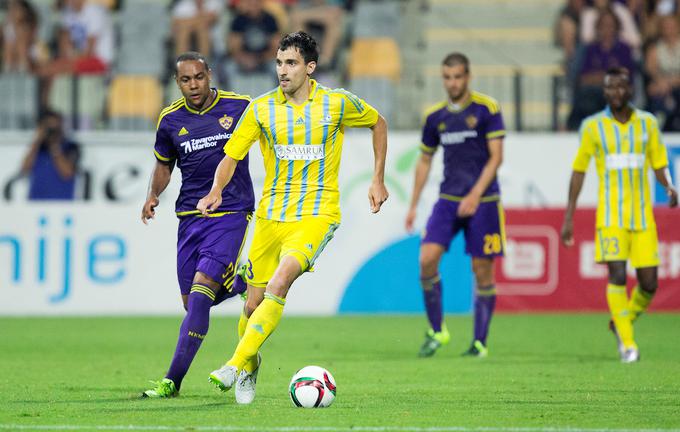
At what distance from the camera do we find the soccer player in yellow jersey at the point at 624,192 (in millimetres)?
10484

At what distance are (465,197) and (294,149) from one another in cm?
372

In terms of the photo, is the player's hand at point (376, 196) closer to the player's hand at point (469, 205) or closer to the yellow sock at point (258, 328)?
the yellow sock at point (258, 328)

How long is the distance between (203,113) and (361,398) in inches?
84.6

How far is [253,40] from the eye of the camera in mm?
18500

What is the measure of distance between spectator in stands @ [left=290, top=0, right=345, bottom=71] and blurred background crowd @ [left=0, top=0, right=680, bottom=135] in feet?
0.07

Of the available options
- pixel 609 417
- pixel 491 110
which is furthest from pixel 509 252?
pixel 609 417

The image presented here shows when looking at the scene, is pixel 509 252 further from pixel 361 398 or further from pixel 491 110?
pixel 361 398

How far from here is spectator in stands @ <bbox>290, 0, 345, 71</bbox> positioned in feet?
61.6

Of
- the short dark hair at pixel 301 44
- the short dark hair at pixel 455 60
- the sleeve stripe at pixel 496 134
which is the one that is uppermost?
the short dark hair at pixel 455 60

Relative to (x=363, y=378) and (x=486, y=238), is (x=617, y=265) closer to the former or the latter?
(x=486, y=238)

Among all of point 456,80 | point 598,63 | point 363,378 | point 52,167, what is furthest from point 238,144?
point 598,63

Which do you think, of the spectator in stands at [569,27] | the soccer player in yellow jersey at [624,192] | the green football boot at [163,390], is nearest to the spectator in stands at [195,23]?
the spectator in stands at [569,27]

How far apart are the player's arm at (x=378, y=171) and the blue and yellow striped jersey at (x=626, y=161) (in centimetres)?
331

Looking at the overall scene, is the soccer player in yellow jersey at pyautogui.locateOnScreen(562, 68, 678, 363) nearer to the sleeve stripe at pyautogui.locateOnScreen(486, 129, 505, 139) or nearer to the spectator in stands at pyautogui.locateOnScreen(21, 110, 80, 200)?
the sleeve stripe at pyautogui.locateOnScreen(486, 129, 505, 139)
